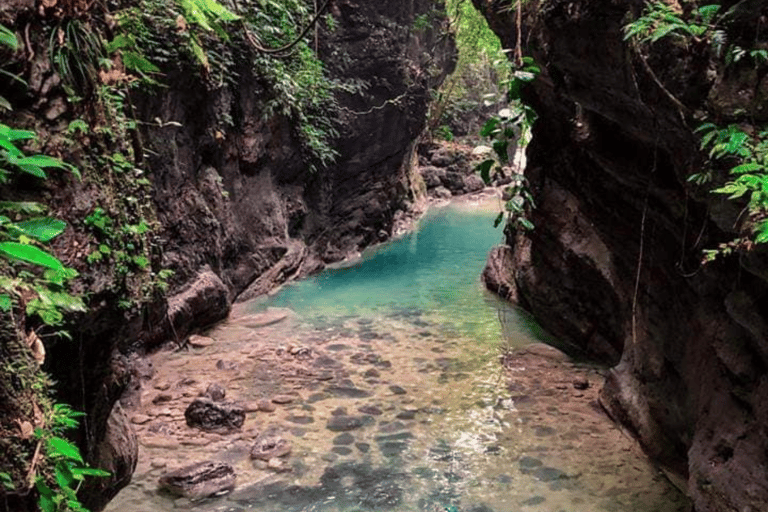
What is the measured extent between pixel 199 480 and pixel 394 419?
2.39 m

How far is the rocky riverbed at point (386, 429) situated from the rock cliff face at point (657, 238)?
0.67 m

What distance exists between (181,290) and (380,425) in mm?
4308

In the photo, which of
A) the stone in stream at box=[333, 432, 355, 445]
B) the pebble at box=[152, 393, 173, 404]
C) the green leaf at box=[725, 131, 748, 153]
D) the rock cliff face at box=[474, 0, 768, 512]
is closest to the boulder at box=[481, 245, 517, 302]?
the rock cliff face at box=[474, 0, 768, 512]

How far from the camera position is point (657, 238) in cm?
605

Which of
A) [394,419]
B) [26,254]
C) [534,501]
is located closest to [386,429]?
[394,419]

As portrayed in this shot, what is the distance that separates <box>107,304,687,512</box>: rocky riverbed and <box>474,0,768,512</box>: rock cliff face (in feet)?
2.19

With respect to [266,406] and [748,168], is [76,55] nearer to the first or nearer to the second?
[748,168]

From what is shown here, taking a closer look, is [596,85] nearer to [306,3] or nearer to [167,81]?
[167,81]

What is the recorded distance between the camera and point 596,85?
5.81 m

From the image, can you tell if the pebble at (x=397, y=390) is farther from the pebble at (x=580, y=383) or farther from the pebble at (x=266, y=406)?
the pebble at (x=580, y=383)

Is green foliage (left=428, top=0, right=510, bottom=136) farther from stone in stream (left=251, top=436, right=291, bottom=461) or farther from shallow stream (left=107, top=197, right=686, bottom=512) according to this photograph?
stone in stream (left=251, top=436, right=291, bottom=461)

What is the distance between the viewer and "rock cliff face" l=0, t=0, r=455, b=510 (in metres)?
3.97

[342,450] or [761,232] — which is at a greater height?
[761,232]

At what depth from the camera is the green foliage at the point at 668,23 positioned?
13.2 ft
